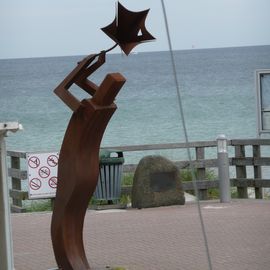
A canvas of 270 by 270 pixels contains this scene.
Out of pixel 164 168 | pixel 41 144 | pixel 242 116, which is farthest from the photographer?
pixel 242 116

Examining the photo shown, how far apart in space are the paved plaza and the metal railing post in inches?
8.6

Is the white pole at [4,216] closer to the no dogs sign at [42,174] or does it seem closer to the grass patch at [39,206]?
the no dogs sign at [42,174]

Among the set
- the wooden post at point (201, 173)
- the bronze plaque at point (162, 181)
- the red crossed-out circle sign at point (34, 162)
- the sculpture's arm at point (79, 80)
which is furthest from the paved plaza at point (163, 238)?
the sculpture's arm at point (79, 80)

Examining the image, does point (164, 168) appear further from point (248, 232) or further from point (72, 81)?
point (72, 81)

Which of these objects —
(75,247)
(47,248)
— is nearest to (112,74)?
(75,247)

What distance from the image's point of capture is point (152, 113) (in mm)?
70312

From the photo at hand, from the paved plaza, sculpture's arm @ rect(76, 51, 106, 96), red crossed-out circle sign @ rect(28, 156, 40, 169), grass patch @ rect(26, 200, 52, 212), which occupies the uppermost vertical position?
sculpture's arm @ rect(76, 51, 106, 96)

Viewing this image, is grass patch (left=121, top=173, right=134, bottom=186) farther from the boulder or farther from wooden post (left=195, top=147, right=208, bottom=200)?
the boulder

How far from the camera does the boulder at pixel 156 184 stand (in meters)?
15.9

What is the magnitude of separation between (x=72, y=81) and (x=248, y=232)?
3.98m

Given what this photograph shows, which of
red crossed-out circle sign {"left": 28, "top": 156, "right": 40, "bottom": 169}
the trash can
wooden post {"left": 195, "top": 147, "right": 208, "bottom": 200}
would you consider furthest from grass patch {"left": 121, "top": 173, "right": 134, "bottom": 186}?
red crossed-out circle sign {"left": 28, "top": 156, "right": 40, "bottom": 169}

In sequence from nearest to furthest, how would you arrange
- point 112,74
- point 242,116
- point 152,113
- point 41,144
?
point 112,74 → point 41,144 → point 242,116 → point 152,113

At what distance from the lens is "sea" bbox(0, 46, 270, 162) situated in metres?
53.4

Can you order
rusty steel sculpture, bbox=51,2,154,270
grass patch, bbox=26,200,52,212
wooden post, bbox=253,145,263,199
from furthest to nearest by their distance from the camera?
grass patch, bbox=26,200,52,212 → wooden post, bbox=253,145,263,199 → rusty steel sculpture, bbox=51,2,154,270
